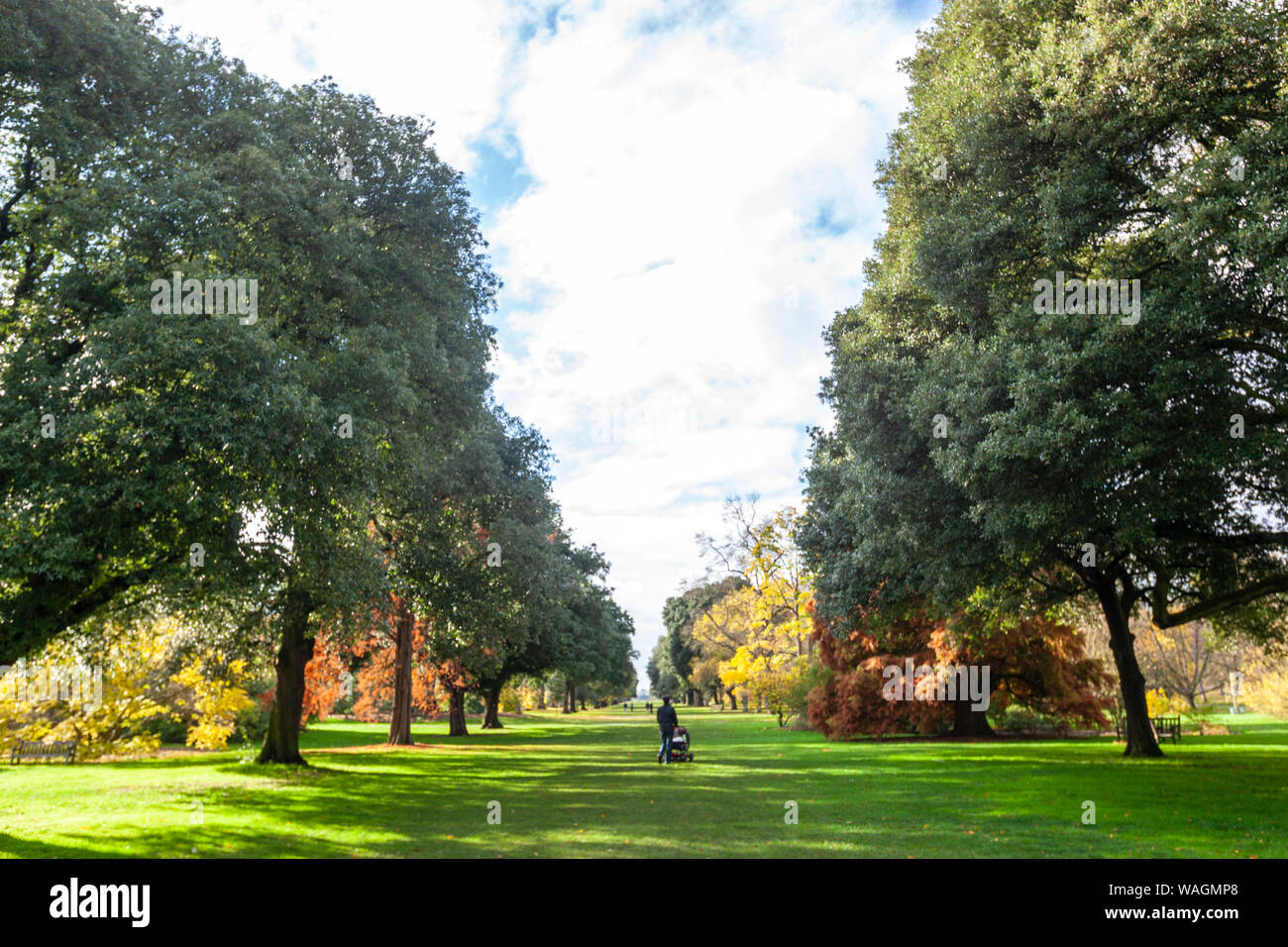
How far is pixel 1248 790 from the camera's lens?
1512 centimetres

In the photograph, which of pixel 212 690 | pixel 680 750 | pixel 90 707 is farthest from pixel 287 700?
pixel 680 750

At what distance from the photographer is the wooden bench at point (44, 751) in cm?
2419

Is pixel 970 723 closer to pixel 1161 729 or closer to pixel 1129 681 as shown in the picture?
pixel 1161 729

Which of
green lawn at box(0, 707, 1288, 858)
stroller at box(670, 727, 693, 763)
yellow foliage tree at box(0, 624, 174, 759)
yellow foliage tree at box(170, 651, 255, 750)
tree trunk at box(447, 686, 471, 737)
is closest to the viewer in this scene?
green lawn at box(0, 707, 1288, 858)

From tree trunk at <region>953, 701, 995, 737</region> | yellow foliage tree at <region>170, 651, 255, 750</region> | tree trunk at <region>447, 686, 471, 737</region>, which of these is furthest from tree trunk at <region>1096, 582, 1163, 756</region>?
tree trunk at <region>447, 686, 471, 737</region>

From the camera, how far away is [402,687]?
35.8 metres

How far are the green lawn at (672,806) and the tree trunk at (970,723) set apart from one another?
7022mm

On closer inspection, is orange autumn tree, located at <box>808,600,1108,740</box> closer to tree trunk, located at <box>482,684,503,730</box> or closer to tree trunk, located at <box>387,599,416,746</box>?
tree trunk, located at <box>387,599,416,746</box>

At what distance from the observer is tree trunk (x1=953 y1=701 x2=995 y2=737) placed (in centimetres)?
3253

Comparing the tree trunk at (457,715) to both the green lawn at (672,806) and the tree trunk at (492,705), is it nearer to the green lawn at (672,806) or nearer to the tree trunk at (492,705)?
the tree trunk at (492,705)

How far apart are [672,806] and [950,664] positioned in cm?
1905

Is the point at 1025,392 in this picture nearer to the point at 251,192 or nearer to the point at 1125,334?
the point at 1125,334

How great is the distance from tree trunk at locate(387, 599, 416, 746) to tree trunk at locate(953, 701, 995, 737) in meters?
23.2
